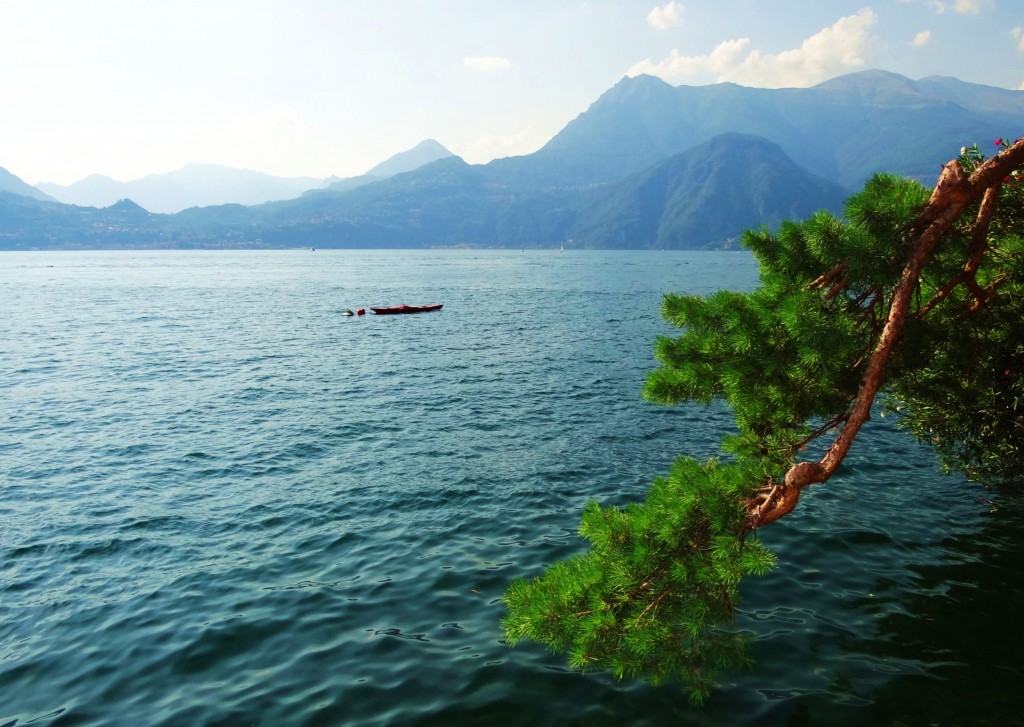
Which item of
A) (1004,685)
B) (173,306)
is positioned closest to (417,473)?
(1004,685)

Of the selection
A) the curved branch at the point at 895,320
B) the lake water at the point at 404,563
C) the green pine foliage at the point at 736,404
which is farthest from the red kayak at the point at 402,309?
the curved branch at the point at 895,320

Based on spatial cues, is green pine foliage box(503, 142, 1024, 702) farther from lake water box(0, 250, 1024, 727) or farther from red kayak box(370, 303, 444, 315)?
red kayak box(370, 303, 444, 315)

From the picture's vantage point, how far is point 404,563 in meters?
16.2

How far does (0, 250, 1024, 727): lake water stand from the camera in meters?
10.8

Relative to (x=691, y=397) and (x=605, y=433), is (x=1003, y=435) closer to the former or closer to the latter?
(x=691, y=397)

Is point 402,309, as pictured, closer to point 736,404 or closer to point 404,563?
point 404,563

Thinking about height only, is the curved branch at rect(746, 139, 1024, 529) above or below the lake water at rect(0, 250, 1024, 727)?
above

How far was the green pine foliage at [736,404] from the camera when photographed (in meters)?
7.17

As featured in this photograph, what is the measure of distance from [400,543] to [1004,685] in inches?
532

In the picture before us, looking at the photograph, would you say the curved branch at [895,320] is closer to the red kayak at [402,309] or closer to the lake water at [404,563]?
the lake water at [404,563]

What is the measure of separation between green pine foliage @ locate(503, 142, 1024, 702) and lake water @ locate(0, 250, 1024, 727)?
3.82 meters

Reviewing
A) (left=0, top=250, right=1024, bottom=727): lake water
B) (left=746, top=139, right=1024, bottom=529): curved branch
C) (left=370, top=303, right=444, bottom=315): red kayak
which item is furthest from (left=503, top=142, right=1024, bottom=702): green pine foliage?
(left=370, top=303, right=444, bottom=315): red kayak

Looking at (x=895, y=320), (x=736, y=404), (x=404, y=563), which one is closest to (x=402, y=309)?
(x=404, y=563)

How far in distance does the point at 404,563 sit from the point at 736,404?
10737 mm
